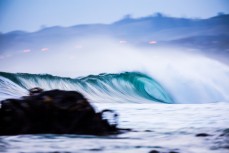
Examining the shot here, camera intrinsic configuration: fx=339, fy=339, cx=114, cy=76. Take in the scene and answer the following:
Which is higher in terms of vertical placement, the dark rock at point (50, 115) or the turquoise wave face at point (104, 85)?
the turquoise wave face at point (104, 85)

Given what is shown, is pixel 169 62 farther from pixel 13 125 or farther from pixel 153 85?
pixel 13 125

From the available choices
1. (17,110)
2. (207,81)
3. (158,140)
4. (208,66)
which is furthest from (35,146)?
(208,66)

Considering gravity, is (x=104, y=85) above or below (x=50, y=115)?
above

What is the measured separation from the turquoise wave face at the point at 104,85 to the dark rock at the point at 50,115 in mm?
8578

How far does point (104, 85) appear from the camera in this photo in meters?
14.8

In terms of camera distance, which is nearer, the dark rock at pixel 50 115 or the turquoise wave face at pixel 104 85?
the dark rock at pixel 50 115

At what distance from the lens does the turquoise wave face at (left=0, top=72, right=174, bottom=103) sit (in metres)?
12.6

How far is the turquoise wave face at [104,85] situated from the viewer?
12602 millimetres

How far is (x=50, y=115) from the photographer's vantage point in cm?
297

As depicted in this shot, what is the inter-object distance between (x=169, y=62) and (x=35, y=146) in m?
18.0

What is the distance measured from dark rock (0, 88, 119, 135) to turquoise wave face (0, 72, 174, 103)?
8.58 metres

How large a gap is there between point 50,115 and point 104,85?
Answer: 11.8 metres

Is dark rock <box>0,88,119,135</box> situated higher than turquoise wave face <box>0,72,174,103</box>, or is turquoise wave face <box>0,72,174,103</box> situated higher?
turquoise wave face <box>0,72,174,103</box>

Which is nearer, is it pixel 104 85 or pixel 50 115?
pixel 50 115
